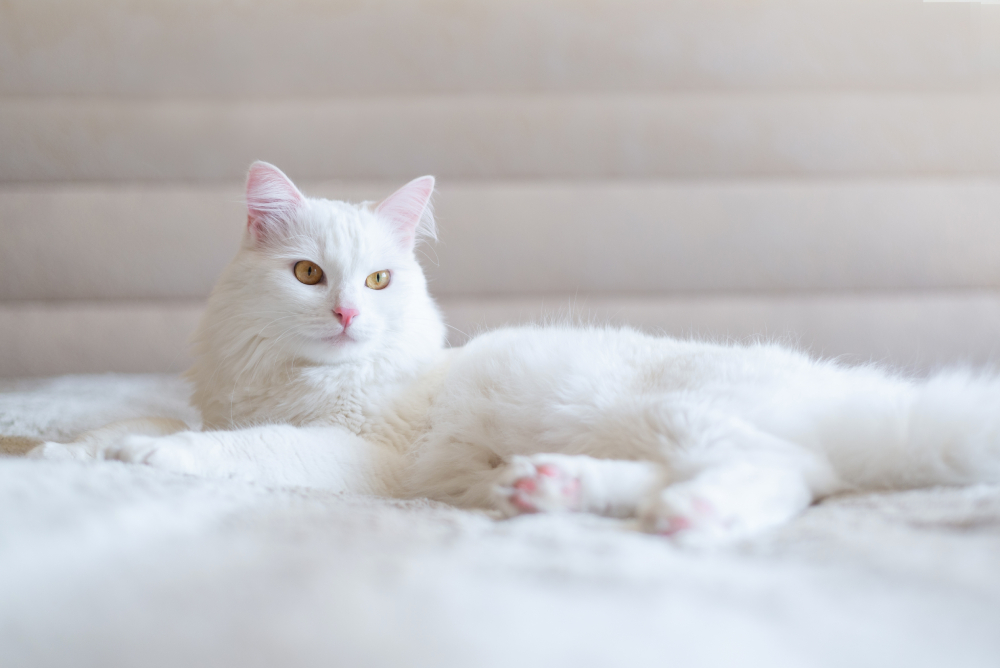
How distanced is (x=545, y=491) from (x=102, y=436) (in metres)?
0.85

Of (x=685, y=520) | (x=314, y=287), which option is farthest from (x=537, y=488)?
(x=314, y=287)

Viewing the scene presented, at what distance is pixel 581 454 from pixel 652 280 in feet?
4.47

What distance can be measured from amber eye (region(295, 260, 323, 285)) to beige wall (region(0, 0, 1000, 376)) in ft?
3.25

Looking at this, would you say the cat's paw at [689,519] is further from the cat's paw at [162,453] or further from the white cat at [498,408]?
the cat's paw at [162,453]

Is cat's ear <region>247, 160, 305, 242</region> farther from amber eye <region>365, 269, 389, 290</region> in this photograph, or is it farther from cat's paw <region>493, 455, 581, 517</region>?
cat's paw <region>493, 455, 581, 517</region>

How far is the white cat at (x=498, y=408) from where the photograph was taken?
781 millimetres

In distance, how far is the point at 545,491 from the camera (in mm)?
741

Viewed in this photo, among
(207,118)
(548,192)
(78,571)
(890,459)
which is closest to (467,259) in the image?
(548,192)

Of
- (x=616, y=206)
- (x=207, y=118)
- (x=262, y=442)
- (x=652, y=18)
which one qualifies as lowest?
(x=262, y=442)

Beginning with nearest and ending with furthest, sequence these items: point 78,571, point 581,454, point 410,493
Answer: point 78,571 → point 581,454 → point 410,493

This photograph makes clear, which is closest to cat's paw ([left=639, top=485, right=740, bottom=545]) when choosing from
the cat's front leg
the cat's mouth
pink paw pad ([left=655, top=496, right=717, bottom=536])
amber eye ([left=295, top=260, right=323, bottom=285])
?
pink paw pad ([left=655, top=496, right=717, bottom=536])

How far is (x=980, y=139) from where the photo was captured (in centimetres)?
219

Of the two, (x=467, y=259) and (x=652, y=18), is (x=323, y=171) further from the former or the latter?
(x=652, y=18)

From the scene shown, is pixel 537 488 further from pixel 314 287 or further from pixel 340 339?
pixel 314 287
